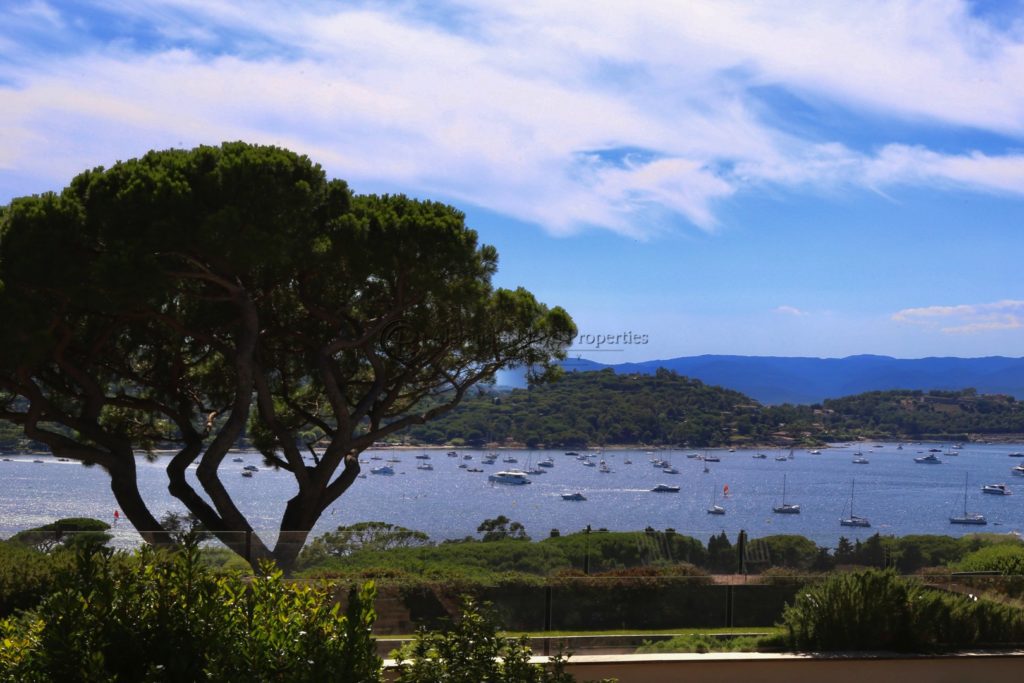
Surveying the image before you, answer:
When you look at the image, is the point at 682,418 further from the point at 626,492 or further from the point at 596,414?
the point at 596,414

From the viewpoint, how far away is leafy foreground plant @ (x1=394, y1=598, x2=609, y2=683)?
4234 millimetres

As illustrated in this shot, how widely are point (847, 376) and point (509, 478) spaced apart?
132 meters

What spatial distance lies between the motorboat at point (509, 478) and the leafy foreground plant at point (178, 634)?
76504 millimetres

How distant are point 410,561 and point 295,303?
7290 millimetres

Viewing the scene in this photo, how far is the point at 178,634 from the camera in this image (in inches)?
150

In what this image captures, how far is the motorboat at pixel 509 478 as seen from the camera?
80.5m

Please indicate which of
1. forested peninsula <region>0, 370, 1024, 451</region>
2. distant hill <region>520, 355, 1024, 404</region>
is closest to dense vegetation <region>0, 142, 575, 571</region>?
forested peninsula <region>0, 370, 1024, 451</region>

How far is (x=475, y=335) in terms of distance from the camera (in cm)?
1712

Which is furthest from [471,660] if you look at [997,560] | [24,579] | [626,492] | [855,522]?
[626,492]

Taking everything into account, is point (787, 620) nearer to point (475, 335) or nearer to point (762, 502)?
point (475, 335)

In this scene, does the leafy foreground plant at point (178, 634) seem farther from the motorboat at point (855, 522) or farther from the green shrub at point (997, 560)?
the motorboat at point (855, 522)

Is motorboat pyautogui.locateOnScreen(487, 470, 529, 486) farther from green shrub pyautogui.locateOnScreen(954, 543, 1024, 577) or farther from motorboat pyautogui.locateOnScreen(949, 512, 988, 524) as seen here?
green shrub pyautogui.locateOnScreen(954, 543, 1024, 577)

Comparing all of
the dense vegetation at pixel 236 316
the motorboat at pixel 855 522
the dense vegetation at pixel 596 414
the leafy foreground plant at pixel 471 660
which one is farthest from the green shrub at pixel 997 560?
the motorboat at pixel 855 522

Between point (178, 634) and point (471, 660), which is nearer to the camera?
point (178, 634)
